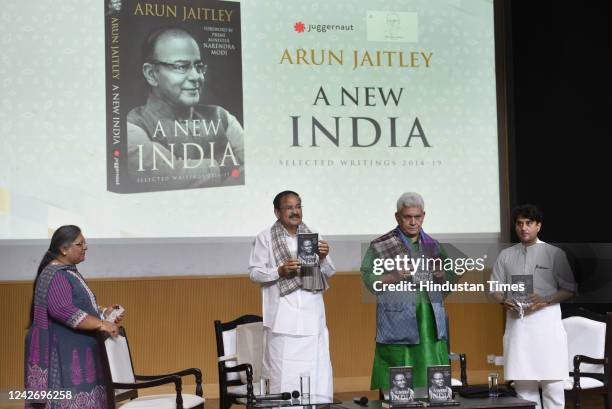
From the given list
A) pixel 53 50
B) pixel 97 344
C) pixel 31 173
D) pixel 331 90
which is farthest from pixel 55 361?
pixel 331 90

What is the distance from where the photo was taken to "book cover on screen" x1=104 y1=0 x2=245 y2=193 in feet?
20.9

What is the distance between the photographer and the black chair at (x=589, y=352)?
16.2 feet

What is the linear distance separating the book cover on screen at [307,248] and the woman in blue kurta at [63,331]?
3.38 ft

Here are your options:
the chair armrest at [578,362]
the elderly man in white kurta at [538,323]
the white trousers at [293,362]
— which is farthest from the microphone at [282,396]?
the chair armrest at [578,362]

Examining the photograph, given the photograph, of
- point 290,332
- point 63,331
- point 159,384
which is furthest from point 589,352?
point 63,331

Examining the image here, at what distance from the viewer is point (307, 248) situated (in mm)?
4801

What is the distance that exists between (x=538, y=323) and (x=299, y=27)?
3.00 meters

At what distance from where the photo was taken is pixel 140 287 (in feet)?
21.4

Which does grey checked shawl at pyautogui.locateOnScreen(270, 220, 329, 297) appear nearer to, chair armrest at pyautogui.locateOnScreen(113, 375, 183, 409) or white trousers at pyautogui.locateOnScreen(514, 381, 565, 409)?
chair armrest at pyautogui.locateOnScreen(113, 375, 183, 409)

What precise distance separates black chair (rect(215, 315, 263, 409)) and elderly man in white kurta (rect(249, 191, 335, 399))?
0.58 ft

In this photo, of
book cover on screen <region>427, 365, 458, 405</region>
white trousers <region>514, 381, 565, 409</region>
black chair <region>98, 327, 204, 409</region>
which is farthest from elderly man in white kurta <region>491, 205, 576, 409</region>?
black chair <region>98, 327, 204, 409</region>

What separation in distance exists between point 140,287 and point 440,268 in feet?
8.50

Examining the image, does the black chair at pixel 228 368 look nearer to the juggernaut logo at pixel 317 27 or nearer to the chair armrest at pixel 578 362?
the chair armrest at pixel 578 362

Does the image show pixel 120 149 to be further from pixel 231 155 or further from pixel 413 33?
pixel 413 33
